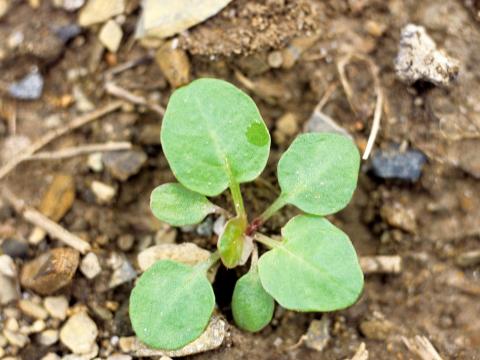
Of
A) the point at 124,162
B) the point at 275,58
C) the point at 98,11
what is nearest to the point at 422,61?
the point at 275,58

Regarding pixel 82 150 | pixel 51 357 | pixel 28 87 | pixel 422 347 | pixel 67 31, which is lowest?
pixel 422 347

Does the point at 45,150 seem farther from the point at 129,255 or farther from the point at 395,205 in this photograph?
the point at 395,205

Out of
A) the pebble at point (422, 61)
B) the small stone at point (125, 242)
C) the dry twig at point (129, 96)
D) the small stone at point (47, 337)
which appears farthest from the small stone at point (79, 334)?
the pebble at point (422, 61)

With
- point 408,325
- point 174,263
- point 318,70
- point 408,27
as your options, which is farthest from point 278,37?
point 408,325

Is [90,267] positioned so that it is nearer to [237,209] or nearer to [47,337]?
[47,337]

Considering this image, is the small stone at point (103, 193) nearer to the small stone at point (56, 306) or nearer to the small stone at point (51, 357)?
the small stone at point (56, 306)
